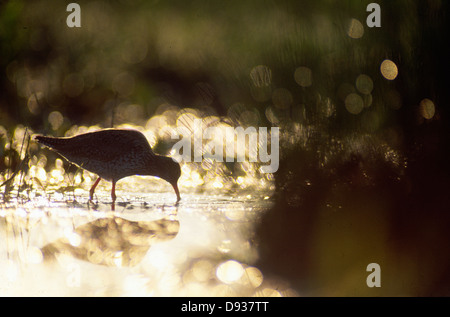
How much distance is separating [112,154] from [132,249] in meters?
3.11

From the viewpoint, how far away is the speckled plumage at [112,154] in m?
6.16

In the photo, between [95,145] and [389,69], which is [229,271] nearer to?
[389,69]

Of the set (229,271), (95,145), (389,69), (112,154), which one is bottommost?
(229,271)

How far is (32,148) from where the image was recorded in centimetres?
770

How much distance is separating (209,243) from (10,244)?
47.5 inches

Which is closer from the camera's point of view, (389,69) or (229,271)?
(229,271)

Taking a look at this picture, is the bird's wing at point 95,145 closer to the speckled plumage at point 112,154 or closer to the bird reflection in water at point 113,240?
the speckled plumage at point 112,154

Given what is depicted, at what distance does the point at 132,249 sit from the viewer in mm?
3271

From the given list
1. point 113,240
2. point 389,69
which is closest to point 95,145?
point 113,240

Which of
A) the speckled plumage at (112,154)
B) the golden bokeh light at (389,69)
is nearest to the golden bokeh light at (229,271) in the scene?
the golden bokeh light at (389,69)

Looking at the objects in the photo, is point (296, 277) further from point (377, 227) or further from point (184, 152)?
point (184, 152)

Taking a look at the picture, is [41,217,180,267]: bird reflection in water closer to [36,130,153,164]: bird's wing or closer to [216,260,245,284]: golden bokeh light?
[216,260,245,284]: golden bokeh light

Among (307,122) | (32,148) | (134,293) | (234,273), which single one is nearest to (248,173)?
(307,122)

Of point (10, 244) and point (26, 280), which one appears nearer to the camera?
point (26, 280)
